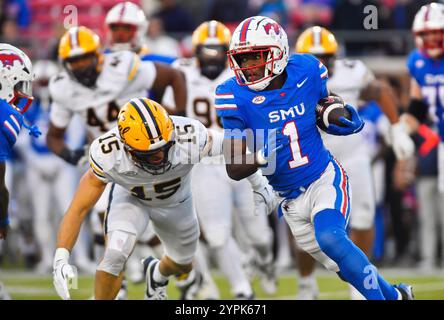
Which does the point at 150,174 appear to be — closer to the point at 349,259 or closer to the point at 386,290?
the point at 349,259

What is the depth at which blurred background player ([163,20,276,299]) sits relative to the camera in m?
7.89

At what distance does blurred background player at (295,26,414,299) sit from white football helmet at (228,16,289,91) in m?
1.88

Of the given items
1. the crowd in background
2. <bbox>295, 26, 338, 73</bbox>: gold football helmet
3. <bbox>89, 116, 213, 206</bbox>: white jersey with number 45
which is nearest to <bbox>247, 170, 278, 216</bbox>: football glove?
<bbox>89, 116, 213, 206</bbox>: white jersey with number 45

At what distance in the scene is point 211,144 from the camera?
620cm

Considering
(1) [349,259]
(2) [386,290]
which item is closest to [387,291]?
(2) [386,290]

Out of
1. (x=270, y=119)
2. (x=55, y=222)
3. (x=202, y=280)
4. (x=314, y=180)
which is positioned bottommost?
(x=55, y=222)

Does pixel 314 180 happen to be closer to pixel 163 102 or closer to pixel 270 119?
pixel 270 119

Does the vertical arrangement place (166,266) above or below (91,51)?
below

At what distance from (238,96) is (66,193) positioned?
17.1 ft

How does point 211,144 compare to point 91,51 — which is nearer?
point 211,144

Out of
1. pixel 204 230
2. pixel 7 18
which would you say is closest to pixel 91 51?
pixel 204 230

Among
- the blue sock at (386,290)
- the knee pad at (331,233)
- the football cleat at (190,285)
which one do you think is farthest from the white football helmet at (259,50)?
the football cleat at (190,285)

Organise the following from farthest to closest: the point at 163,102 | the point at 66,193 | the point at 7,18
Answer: the point at 7,18 < the point at 66,193 < the point at 163,102

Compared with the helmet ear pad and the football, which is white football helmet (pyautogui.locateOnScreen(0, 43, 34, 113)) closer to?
the football
